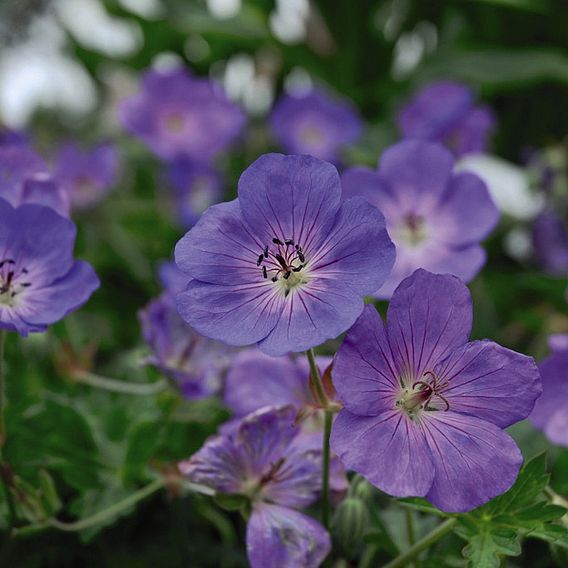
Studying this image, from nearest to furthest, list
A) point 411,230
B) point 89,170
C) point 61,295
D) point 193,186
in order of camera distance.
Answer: point 61,295, point 411,230, point 89,170, point 193,186

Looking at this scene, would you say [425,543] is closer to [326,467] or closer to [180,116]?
[326,467]

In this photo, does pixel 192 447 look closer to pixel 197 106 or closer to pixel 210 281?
pixel 210 281

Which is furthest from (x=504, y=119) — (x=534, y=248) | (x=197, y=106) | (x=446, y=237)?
(x=446, y=237)

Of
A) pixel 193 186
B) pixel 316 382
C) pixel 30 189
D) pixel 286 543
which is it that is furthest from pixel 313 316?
pixel 193 186

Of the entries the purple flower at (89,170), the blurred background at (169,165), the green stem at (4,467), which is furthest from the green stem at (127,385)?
the purple flower at (89,170)

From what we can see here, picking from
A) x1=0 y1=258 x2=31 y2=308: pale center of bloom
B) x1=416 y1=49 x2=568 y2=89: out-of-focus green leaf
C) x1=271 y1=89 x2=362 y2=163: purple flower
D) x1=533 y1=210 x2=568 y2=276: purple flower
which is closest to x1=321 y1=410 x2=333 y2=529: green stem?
x1=0 y1=258 x2=31 y2=308: pale center of bloom

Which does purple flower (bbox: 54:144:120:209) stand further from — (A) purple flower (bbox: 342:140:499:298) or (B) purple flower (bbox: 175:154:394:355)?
(B) purple flower (bbox: 175:154:394:355)

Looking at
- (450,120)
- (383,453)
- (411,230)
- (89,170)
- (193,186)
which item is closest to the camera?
(383,453)
